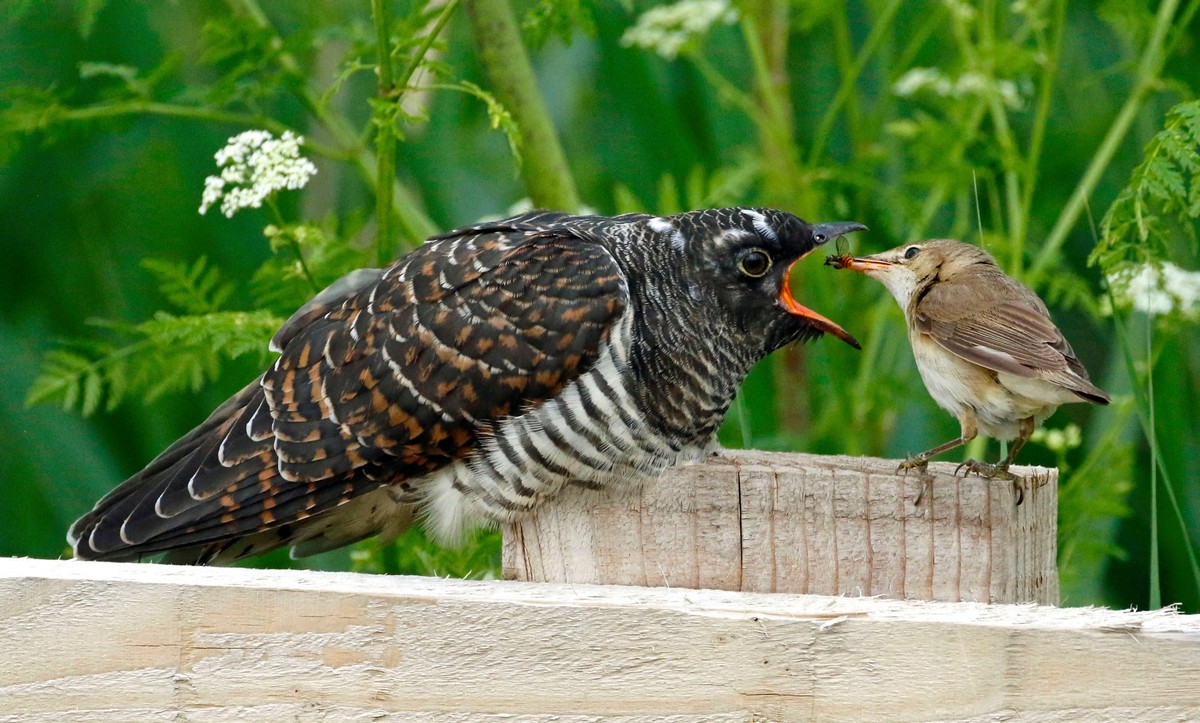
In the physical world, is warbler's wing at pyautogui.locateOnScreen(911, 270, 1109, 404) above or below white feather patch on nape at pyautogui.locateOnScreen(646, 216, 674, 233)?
below

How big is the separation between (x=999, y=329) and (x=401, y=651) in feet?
2.90

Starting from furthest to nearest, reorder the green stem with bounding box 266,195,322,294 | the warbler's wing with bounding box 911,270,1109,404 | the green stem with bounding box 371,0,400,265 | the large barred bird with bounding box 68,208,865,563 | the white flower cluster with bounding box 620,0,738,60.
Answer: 1. the white flower cluster with bounding box 620,0,738,60
2. the green stem with bounding box 266,195,322,294
3. the green stem with bounding box 371,0,400,265
4. the large barred bird with bounding box 68,208,865,563
5. the warbler's wing with bounding box 911,270,1109,404

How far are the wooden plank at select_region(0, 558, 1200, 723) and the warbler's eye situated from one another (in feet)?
2.27

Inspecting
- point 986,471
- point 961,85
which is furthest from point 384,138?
point 961,85

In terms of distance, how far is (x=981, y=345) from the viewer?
5.71 feet

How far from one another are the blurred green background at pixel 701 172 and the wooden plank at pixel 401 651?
99 cm

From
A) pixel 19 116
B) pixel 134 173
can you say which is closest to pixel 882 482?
pixel 19 116

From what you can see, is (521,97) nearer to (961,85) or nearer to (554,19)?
(554,19)

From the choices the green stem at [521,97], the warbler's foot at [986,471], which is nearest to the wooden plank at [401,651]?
the warbler's foot at [986,471]

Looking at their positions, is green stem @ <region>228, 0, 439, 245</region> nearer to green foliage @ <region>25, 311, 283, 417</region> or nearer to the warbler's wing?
green foliage @ <region>25, 311, 283, 417</region>

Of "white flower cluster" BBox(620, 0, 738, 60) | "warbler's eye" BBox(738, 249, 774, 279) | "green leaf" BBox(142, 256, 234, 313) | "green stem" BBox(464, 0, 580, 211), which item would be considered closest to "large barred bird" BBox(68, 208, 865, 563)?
"warbler's eye" BBox(738, 249, 774, 279)

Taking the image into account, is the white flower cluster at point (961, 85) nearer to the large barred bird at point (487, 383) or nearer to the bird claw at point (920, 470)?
the large barred bird at point (487, 383)

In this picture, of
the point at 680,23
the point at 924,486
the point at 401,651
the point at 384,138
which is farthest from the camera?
the point at 680,23

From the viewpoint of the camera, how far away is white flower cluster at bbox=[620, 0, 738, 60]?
3.09 metres
